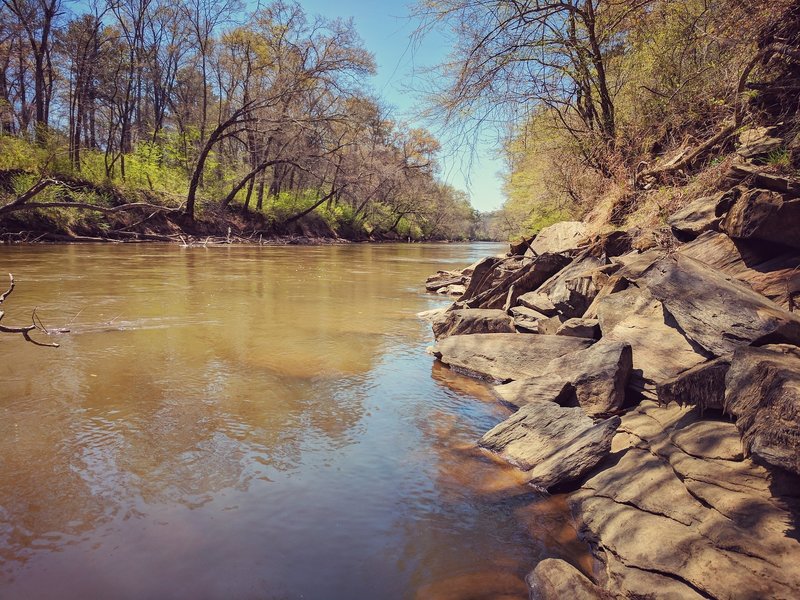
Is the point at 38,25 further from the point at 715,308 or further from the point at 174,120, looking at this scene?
the point at 715,308

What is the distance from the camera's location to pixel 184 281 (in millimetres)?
12602

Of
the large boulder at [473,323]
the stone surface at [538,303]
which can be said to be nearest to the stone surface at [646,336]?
the stone surface at [538,303]

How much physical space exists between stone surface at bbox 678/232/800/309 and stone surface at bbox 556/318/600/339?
1.27 m

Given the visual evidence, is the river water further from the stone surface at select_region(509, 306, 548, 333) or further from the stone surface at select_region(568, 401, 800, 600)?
the stone surface at select_region(509, 306, 548, 333)

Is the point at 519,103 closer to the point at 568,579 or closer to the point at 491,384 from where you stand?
the point at 491,384

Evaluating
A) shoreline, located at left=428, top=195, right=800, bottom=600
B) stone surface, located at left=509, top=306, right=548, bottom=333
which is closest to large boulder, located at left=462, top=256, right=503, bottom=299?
stone surface, located at left=509, top=306, right=548, bottom=333

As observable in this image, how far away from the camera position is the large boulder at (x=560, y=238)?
33.3 ft

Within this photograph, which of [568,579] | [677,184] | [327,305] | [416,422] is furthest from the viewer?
[327,305]

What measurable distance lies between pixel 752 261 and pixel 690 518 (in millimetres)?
3253

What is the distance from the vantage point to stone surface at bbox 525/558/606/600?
2.35 m

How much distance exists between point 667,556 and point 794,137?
5.34 meters

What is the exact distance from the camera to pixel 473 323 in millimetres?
7234

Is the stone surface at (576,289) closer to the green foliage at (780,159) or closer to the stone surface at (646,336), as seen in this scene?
the stone surface at (646,336)

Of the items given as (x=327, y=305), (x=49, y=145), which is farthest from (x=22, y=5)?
(x=327, y=305)
